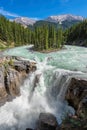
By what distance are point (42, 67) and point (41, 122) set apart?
1672 cm

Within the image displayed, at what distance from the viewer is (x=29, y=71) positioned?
107 ft

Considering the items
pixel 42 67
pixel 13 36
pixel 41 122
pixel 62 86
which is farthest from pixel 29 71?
pixel 13 36

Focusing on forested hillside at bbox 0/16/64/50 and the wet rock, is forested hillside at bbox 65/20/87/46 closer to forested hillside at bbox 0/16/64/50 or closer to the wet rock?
forested hillside at bbox 0/16/64/50

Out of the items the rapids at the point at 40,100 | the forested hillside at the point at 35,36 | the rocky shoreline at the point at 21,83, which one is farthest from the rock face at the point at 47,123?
the forested hillside at the point at 35,36

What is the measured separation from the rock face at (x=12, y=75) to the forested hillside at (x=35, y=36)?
28243mm

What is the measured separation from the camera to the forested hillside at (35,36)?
210 ft

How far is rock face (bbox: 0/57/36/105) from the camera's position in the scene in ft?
93.0

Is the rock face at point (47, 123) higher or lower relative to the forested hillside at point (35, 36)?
lower

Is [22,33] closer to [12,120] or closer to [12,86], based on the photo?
[12,86]

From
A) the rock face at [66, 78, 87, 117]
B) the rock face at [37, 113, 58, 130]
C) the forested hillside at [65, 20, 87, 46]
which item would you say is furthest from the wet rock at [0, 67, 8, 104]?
the forested hillside at [65, 20, 87, 46]

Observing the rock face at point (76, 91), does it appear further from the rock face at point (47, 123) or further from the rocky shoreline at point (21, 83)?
the rock face at point (47, 123)

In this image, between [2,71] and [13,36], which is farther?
[13,36]

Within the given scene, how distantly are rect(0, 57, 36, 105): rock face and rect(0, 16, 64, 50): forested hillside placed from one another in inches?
1112

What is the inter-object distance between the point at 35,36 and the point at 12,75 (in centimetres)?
4470
